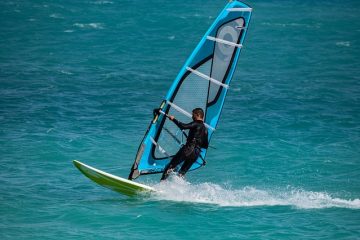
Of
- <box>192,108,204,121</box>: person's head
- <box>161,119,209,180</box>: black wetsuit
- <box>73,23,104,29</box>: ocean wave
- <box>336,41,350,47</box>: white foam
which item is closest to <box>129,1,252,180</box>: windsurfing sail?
<box>161,119,209,180</box>: black wetsuit

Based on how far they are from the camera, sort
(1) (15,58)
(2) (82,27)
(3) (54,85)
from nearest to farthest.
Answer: (3) (54,85) < (1) (15,58) < (2) (82,27)

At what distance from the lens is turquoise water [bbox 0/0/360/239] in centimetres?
1371

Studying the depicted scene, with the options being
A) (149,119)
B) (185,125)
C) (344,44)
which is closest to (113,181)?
(185,125)

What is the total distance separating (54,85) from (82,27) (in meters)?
13.1

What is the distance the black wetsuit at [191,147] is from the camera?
43.8 ft

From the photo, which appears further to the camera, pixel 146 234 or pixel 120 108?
pixel 120 108

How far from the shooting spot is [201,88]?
45.8ft

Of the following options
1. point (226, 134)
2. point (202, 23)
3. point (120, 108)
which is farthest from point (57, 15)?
point (226, 134)

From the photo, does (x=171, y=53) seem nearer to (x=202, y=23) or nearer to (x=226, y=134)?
(x=202, y=23)

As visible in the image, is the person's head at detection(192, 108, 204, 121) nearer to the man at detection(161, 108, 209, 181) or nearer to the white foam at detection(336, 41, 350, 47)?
the man at detection(161, 108, 209, 181)

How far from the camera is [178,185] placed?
13977mm

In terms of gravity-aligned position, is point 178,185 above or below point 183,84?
below

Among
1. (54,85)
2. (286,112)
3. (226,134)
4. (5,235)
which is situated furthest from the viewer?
(54,85)

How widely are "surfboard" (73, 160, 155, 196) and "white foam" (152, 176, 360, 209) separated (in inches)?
15.4
